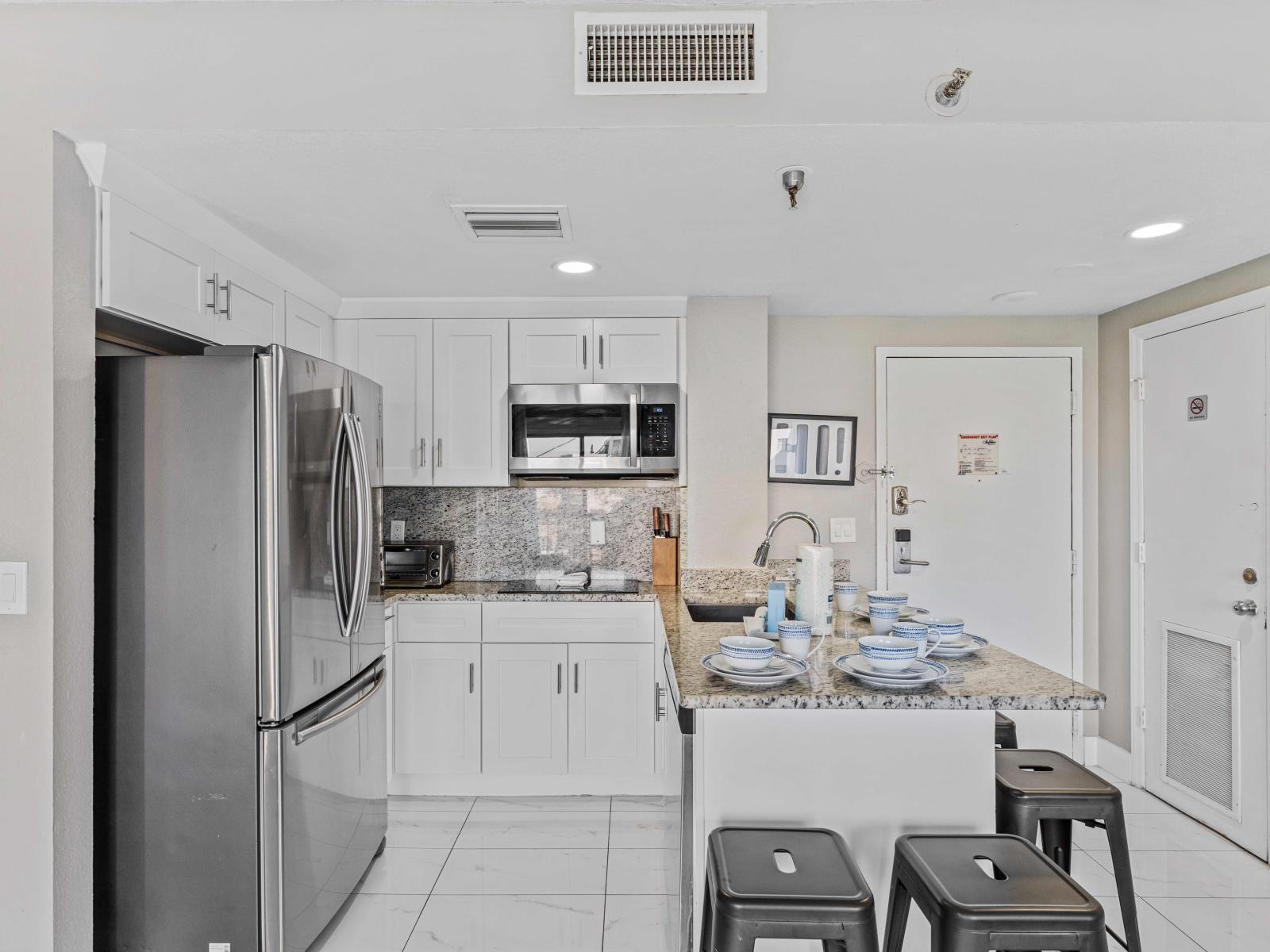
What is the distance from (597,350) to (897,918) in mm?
2608

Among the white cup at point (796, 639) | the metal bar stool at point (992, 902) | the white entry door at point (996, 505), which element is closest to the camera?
the metal bar stool at point (992, 902)

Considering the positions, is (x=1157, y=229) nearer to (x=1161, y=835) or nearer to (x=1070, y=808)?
(x=1070, y=808)

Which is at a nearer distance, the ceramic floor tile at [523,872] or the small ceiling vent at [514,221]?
the small ceiling vent at [514,221]

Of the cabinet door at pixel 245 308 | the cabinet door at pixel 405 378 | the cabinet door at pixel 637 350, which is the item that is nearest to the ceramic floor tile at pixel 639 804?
the cabinet door at pixel 405 378

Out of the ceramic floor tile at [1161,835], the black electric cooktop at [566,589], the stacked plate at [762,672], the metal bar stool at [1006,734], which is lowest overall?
the ceramic floor tile at [1161,835]

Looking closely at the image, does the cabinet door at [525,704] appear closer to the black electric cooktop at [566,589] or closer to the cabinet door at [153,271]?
the black electric cooktop at [566,589]

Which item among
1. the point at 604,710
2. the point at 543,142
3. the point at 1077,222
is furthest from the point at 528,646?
the point at 1077,222

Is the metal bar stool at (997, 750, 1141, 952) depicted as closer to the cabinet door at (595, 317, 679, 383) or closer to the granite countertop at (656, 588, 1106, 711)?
the granite countertop at (656, 588, 1106, 711)

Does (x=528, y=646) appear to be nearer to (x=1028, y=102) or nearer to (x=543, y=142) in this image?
(x=543, y=142)

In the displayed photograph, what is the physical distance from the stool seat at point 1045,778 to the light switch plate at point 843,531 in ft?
5.79

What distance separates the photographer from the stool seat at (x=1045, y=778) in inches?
73.9

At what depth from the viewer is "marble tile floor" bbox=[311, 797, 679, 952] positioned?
7.52 ft

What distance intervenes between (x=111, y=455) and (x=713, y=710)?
1.69m

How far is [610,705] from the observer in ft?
11.0
